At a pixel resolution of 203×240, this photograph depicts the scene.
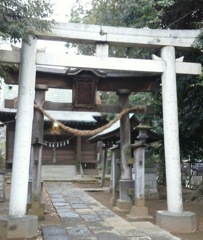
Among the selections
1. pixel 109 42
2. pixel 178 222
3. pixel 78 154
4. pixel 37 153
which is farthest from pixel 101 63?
pixel 78 154

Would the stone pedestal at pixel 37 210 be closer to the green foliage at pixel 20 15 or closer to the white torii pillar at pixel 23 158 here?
the white torii pillar at pixel 23 158

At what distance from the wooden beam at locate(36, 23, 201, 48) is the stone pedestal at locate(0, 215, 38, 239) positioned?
3.83 m

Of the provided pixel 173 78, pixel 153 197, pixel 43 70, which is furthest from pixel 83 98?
pixel 153 197

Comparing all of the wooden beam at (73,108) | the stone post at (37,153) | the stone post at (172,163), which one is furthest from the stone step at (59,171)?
the stone post at (172,163)

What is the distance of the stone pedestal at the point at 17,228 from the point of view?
613 cm

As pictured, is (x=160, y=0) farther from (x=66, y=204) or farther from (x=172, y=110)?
(x=66, y=204)

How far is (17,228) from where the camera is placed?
6172mm

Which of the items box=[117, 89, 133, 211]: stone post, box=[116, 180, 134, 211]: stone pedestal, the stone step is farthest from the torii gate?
the stone step

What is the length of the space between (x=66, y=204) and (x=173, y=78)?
18.0 feet

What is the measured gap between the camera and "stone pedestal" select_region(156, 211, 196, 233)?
670cm

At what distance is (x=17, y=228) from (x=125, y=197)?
4.14 metres

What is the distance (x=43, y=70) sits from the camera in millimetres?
8398

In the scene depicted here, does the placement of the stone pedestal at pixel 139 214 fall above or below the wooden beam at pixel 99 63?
below

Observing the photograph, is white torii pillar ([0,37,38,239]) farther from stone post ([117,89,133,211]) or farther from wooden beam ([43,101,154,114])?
stone post ([117,89,133,211])
